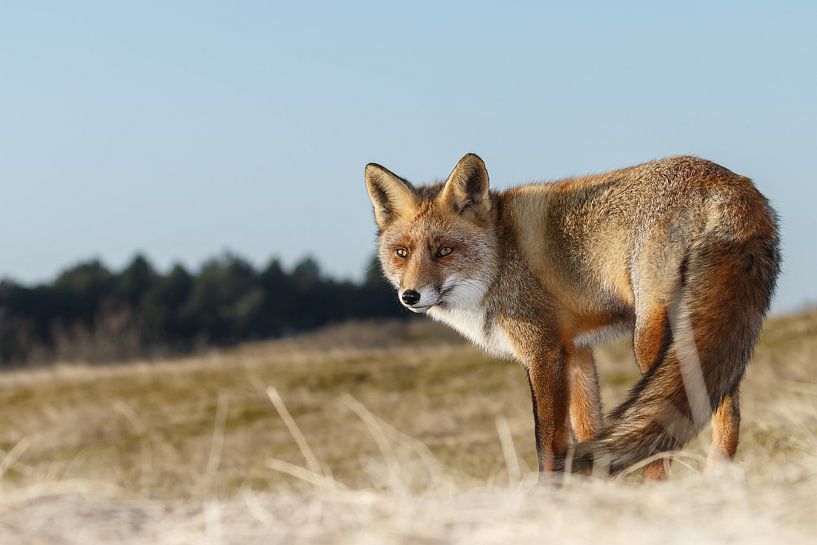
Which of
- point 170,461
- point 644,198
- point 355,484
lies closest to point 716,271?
point 644,198

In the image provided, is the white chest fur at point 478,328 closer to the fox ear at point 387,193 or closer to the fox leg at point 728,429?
the fox ear at point 387,193

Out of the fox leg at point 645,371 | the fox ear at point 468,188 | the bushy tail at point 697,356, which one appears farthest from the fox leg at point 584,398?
the bushy tail at point 697,356

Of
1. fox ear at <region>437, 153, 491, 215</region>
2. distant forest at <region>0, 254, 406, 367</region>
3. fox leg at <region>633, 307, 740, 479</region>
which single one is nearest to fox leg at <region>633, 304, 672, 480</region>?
fox leg at <region>633, 307, 740, 479</region>

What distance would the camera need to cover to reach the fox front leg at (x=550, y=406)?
21.0 feet

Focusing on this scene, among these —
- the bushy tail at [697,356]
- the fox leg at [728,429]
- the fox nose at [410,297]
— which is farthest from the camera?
the fox nose at [410,297]

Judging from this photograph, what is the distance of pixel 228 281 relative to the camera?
6016cm

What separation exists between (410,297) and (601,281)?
4.58 ft

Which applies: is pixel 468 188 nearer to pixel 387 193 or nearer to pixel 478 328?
pixel 387 193

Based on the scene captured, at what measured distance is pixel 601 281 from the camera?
254 inches

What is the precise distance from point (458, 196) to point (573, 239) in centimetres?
114

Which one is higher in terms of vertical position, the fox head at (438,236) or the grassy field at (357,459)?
the fox head at (438,236)

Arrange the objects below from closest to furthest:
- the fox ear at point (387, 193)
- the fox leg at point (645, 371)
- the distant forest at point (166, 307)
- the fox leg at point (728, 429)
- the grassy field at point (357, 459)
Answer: the grassy field at point (357, 459), the fox leg at point (645, 371), the fox leg at point (728, 429), the fox ear at point (387, 193), the distant forest at point (166, 307)

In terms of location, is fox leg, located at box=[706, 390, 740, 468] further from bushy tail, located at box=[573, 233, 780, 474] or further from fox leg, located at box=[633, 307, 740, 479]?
bushy tail, located at box=[573, 233, 780, 474]

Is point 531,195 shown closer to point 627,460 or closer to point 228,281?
point 627,460
